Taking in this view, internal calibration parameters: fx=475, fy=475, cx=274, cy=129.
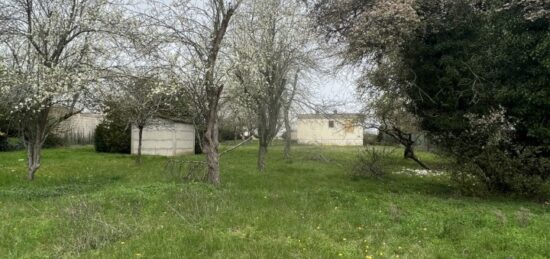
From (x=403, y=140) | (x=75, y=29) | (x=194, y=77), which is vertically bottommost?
(x=403, y=140)

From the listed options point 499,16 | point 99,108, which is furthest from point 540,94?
point 99,108

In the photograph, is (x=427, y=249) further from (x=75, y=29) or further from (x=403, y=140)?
(x=403, y=140)

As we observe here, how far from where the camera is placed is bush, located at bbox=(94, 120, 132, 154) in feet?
74.6

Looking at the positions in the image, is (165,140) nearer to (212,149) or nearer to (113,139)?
(113,139)

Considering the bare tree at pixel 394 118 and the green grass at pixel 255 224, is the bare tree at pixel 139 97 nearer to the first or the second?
the green grass at pixel 255 224

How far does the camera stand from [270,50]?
14180mm

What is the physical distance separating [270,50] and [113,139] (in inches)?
466

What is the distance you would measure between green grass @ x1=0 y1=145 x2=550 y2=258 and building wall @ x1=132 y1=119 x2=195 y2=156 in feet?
42.6

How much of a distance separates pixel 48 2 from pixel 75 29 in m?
0.76

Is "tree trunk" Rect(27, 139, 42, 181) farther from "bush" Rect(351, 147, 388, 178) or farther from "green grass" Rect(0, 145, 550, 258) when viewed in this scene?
"bush" Rect(351, 147, 388, 178)

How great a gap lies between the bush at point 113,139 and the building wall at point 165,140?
425mm

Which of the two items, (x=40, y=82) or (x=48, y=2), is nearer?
(x=40, y=82)

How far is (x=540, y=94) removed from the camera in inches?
356

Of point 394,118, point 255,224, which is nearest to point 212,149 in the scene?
point 255,224
